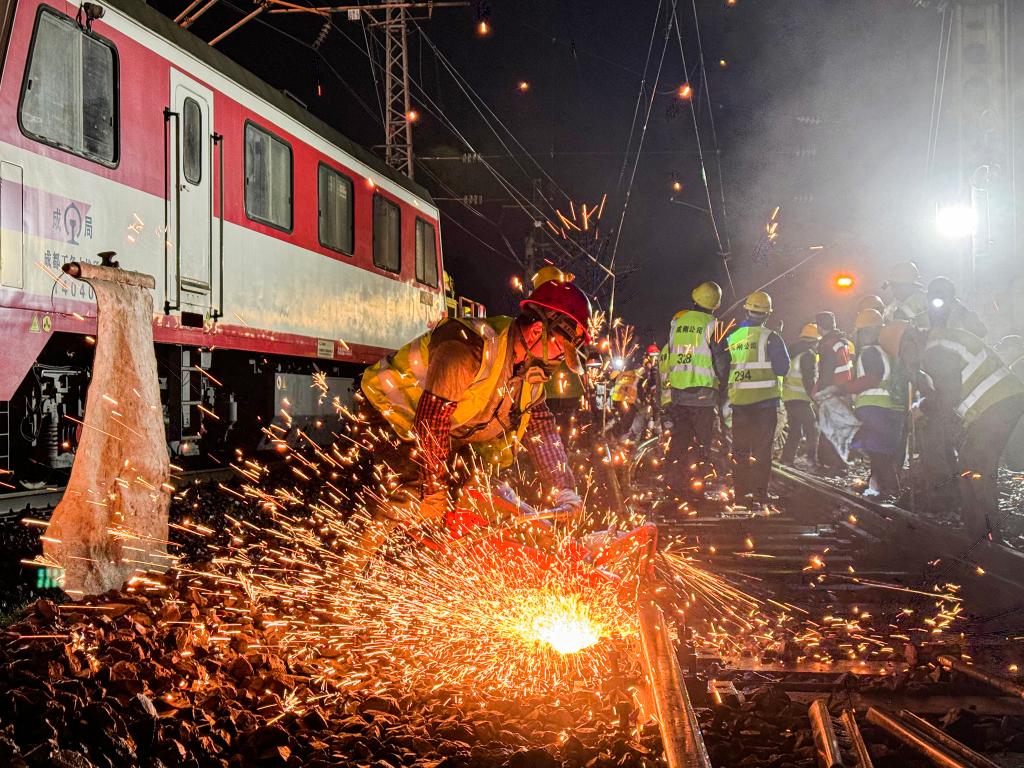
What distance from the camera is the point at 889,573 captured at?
18.3 ft

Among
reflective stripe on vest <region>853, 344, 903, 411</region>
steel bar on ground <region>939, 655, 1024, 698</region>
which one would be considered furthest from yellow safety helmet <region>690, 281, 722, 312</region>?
steel bar on ground <region>939, 655, 1024, 698</region>

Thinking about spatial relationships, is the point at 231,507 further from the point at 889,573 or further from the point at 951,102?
the point at 951,102

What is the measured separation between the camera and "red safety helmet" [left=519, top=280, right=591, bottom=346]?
155 inches

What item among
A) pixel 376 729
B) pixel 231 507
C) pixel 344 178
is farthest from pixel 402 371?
pixel 344 178

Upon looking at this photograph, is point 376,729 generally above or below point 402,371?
below

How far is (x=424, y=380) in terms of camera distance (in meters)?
4.29

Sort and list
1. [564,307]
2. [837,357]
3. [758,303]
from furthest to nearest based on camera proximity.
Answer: [837,357] → [758,303] → [564,307]

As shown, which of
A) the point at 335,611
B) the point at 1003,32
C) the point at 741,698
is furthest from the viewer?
the point at 1003,32

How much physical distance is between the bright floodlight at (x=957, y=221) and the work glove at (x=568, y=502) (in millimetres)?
13991

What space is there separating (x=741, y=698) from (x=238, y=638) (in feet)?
6.75

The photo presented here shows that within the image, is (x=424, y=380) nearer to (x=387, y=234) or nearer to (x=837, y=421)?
(x=387, y=234)

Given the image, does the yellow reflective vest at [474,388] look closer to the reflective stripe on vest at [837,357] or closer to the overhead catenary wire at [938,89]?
the reflective stripe on vest at [837,357]

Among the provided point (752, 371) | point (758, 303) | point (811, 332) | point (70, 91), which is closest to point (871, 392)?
point (752, 371)

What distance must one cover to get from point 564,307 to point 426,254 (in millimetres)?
9762
